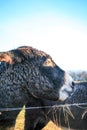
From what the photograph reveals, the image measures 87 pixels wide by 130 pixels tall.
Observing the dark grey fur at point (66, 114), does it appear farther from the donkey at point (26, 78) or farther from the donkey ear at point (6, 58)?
the donkey ear at point (6, 58)

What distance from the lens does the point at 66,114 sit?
17.2 ft

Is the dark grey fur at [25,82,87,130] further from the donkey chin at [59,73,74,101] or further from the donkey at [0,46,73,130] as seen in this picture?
the donkey at [0,46,73,130]

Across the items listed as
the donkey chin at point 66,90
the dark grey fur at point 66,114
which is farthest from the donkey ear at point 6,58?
the donkey chin at point 66,90

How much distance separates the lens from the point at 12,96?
17.9ft

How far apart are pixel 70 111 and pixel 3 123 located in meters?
1.47

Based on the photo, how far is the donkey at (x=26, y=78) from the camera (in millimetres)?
5262

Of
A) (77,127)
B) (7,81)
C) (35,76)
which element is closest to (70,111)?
(77,127)

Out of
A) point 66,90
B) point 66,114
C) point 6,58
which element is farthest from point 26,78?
point 66,114

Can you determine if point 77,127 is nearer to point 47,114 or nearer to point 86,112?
point 86,112

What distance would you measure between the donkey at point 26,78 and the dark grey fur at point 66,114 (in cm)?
26

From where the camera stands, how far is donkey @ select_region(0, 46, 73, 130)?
5.26m

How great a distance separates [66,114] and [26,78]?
101cm

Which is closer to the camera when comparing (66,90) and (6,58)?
(66,90)

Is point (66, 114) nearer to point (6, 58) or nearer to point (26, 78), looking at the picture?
point (26, 78)
